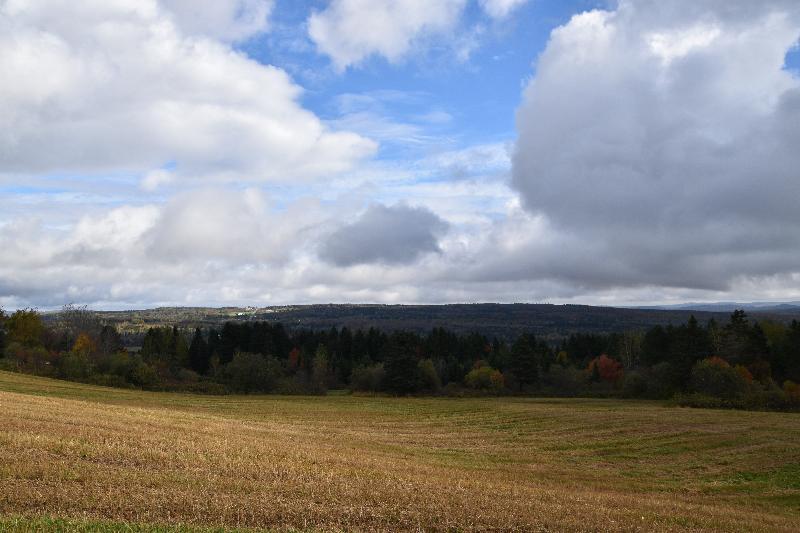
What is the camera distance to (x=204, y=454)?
20.8 m

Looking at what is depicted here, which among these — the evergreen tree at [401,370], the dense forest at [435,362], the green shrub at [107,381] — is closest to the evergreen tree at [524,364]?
the dense forest at [435,362]

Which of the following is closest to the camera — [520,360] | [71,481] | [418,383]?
[71,481]

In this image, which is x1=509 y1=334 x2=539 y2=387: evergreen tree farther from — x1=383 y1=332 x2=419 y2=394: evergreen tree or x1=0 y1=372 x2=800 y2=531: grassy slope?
x1=0 y1=372 x2=800 y2=531: grassy slope

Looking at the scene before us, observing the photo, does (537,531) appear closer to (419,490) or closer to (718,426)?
(419,490)

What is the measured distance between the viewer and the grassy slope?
546 inches

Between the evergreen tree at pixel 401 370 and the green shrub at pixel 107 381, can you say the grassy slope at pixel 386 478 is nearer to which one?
the evergreen tree at pixel 401 370

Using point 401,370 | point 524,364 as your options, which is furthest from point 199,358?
point 524,364

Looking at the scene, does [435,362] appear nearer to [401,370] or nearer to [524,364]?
[524,364]

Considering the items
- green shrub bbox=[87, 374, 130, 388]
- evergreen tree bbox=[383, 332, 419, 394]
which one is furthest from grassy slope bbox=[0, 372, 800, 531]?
green shrub bbox=[87, 374, 130, 388]

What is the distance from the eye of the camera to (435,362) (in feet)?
430

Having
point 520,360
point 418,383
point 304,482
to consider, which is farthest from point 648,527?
point 520,360

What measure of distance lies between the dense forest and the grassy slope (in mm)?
43285

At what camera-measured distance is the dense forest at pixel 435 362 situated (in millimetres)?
87625

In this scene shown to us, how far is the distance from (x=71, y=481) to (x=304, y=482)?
20.1 feet
